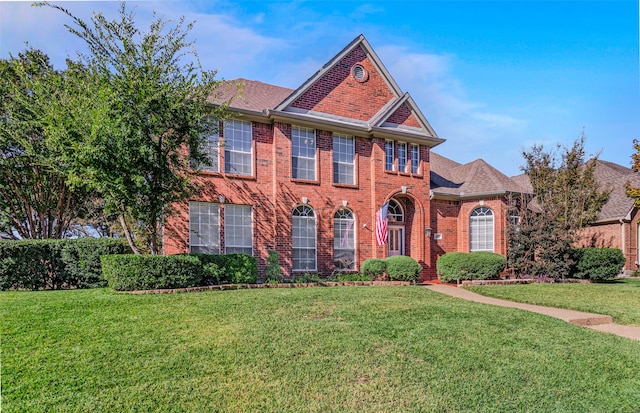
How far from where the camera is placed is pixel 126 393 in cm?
443

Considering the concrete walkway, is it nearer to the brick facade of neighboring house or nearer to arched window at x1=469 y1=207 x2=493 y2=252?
the brick facade of neighboring house

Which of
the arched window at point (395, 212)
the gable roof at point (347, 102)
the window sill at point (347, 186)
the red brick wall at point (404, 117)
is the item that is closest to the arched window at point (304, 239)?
the window sill at point (347, 186)

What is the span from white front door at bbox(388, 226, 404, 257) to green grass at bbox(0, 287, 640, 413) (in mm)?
9427

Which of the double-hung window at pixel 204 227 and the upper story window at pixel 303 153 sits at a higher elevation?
the upper story window at pixel 303 153

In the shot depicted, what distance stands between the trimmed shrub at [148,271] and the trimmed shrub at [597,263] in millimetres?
16124

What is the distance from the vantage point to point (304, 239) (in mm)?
15258

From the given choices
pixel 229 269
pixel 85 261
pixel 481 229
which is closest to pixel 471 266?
pixel 481 229

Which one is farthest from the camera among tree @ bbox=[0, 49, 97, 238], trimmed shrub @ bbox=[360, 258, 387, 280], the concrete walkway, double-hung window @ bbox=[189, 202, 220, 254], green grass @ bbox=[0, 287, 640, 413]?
trimmed shrub @ bbox=[360, 258, 387, 280]

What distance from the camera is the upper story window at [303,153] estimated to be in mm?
15422

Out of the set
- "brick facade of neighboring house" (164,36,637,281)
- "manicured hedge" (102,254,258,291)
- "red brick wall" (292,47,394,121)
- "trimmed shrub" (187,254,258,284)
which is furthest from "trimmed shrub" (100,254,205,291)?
"red brick wall" (292,47,394,121)

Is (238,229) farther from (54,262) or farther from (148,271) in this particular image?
(54,262)

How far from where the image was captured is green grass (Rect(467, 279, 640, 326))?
32.7ft

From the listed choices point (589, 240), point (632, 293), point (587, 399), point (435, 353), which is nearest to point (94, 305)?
point (435, 353)

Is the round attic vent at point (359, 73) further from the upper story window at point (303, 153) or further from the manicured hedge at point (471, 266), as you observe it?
the manicured hedge at point (471, 266)
